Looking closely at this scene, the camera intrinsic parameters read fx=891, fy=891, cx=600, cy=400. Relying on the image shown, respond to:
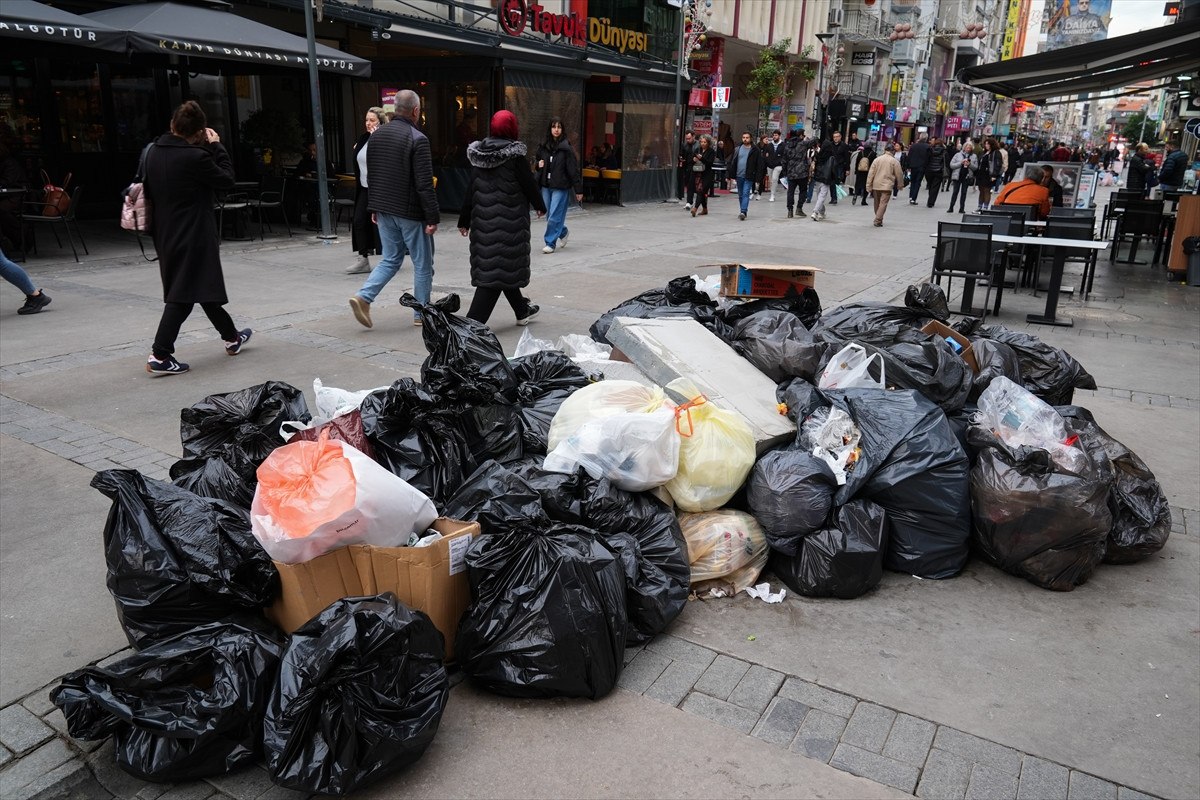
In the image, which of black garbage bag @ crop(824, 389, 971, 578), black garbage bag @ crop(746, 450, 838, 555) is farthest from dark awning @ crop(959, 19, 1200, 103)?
black garbage bag @ crop(746, 450, 838, 555)

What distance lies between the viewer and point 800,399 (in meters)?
4.14

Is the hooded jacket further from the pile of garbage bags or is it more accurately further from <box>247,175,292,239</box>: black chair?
<box>247,175,292,239</box>: black chair

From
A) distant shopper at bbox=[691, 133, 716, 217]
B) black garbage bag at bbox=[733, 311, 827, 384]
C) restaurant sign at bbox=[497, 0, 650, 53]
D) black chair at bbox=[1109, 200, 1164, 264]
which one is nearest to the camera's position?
black garbage bag at bbox=[733, 311, 827, 384]

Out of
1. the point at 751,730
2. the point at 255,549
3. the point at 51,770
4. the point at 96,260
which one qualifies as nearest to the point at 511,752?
the point at 751,730

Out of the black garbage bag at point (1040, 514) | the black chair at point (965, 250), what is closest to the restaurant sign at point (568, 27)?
the black chair at point (965, 250)

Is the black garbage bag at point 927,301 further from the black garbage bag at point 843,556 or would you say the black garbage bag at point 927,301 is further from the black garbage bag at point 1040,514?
the black garbage bag at point 843,556

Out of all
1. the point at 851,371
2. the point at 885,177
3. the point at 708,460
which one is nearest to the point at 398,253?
the point at 851,371

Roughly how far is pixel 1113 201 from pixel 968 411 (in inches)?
497

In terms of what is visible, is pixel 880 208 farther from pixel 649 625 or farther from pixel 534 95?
pixel 649 625

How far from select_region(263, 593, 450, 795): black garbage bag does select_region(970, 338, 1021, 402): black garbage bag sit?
10.9 feet

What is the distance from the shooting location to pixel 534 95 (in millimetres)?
17656

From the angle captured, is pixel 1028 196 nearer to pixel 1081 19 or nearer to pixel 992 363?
pixel 992 363

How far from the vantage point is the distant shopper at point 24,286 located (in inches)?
294

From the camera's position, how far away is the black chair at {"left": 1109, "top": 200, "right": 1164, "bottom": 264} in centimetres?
1348
